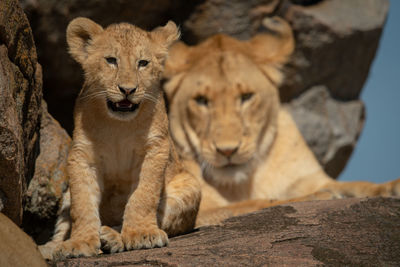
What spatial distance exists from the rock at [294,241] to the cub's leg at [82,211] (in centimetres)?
13

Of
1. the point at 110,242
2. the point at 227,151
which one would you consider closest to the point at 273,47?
the point at 227,151

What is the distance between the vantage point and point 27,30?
3.58 meters

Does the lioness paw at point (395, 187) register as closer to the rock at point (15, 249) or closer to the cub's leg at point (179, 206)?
the cub's leg at point (179, 206)

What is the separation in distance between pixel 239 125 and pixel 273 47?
1.17 metres

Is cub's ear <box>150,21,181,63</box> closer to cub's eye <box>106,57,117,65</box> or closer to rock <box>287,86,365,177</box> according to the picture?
cub's eye <box>106,57,117,65</box>

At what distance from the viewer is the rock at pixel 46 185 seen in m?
3.92

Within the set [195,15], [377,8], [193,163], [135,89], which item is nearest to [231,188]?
[193,163]

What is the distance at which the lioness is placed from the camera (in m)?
5.32

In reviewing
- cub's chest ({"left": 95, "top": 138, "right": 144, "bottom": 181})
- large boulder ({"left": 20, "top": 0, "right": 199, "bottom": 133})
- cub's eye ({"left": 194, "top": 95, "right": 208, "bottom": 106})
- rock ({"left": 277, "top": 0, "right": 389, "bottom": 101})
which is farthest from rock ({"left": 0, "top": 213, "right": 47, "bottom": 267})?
rock ({"left": 277, "top": 0, "right": 389, "bottom": 101})

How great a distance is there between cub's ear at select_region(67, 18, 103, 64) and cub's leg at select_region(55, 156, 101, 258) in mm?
589

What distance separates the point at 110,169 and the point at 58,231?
0.54 metres

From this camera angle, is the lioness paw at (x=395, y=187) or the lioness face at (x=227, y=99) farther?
the lioness face at (x=227, y=99)

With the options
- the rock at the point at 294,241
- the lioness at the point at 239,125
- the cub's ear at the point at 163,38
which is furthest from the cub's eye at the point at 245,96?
the cub's ear at the point at 163,38

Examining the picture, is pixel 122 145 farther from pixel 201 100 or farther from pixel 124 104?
pixel 201 100
